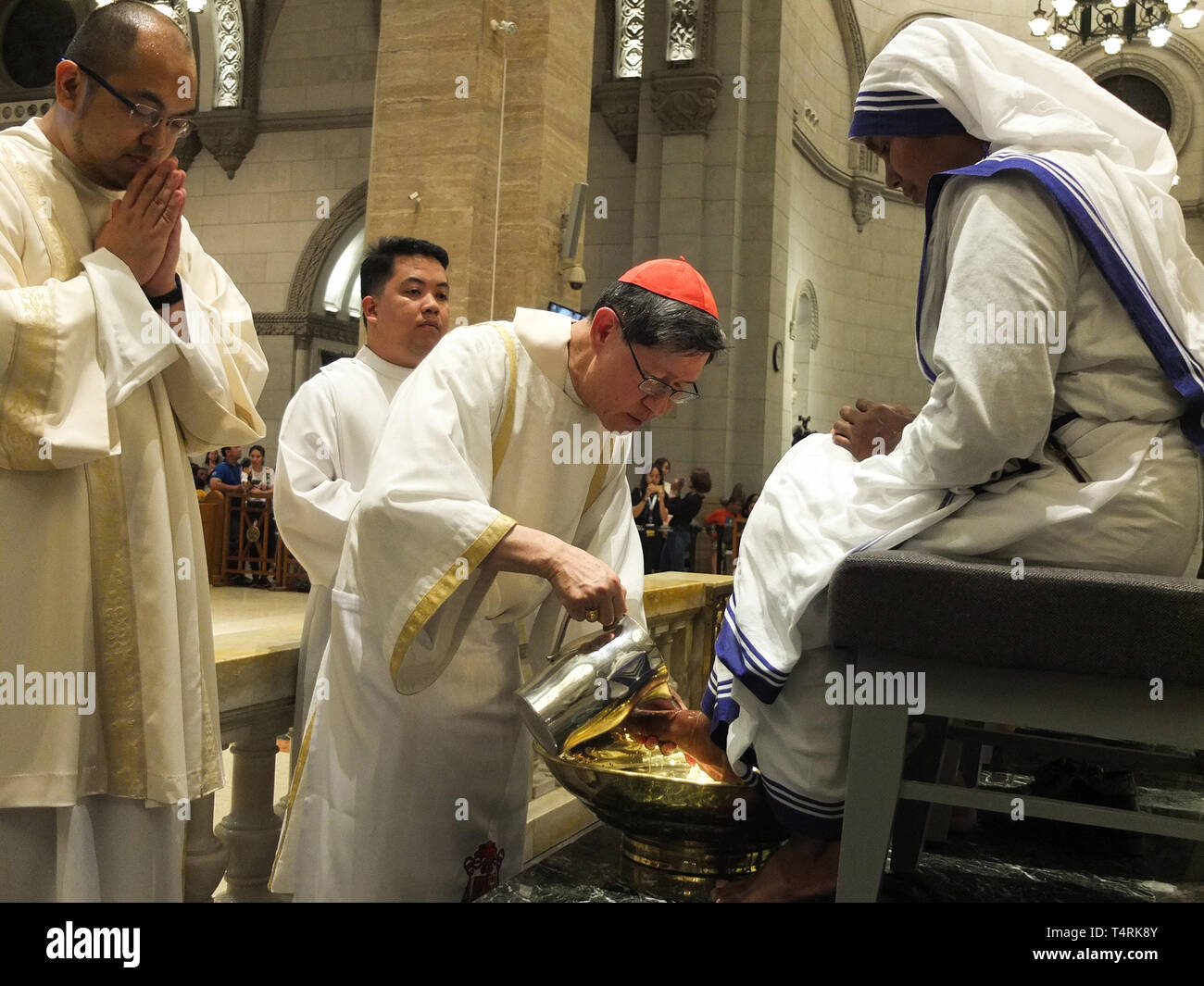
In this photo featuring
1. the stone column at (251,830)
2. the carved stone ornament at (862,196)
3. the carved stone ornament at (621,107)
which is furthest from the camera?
the carved stone ornament at (862,196)

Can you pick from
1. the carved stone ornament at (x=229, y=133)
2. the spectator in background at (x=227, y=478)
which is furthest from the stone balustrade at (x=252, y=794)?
the carved stone ornament at (x=229, y=133)

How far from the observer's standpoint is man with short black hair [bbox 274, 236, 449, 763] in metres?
3.09

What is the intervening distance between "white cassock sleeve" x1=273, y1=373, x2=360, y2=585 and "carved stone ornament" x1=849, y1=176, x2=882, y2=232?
611 inches

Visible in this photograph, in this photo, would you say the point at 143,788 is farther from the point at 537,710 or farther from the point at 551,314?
the point at 551,314

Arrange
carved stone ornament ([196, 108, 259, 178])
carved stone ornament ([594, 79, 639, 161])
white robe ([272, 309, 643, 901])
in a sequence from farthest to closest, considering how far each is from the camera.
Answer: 1. carved stone ornament ([196, 108, 259, 178])
2. carved stone ornament ([594, 79, 639, 161])
3. white robe ([272, 309, 643, 901])

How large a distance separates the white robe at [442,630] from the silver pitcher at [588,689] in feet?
0.81

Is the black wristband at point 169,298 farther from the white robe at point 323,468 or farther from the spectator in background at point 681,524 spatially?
the spectator in background at point 681,524

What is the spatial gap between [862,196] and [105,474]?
55.4ft

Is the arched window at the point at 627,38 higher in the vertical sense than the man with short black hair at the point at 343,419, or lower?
higher

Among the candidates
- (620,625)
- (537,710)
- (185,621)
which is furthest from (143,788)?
(620,625)

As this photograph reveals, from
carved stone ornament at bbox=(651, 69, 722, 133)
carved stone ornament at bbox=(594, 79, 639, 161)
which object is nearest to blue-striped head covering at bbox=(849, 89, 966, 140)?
carved stone ornament at bbox=(651, 69, 722, 133)

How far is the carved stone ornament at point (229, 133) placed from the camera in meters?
16.2

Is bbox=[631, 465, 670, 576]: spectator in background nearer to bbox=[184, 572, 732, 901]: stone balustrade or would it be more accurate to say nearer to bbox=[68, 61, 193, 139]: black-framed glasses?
bbox=[184, 572, 732, 901]: stone balustrade

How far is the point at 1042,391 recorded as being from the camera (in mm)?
1898
